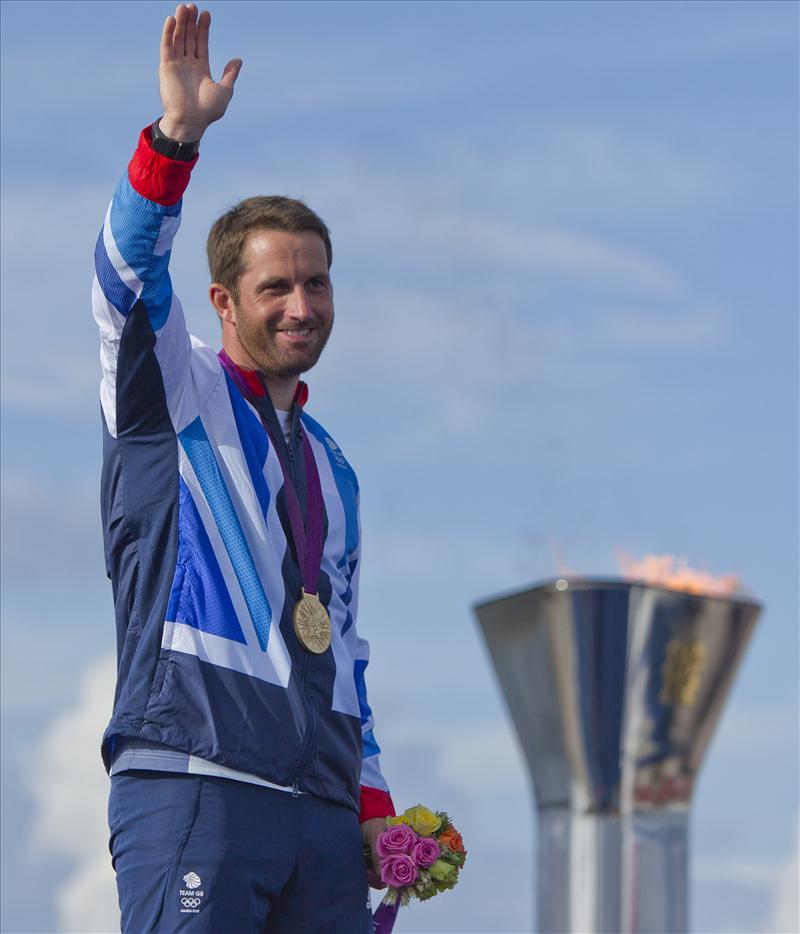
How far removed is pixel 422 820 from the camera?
5617 mm

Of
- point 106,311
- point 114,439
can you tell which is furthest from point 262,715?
point 106,311

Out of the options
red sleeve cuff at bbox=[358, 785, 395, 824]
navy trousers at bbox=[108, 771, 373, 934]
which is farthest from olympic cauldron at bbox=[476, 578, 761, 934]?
navy trousers at bbox=[108, 771, 373, 934]

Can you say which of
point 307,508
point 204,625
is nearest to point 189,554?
point 204,625

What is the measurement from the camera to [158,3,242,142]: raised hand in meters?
4.94

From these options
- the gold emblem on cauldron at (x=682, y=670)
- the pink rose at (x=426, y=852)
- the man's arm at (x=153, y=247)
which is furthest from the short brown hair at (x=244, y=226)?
the gold emblem on cauldron at (x=682, y=670)

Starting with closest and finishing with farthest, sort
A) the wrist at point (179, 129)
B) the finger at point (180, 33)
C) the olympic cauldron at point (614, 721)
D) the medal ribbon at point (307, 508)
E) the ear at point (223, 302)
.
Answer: the wrist at point (179, 129) < the finger at point (180, 33) < the medal ribbon at point (307, 508) < the ear at point (223, 302) < the olympic cauldron at point (614, 721)

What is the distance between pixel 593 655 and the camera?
1308 centimetres

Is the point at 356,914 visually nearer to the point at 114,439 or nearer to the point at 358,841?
the point at 358,841

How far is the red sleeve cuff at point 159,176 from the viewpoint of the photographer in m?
4.87

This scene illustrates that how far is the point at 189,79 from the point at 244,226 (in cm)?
83

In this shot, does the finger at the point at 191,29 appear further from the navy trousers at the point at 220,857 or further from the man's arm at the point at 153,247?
the navy trousers at the point at 220,857

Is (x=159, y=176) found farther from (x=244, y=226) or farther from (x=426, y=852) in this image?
(x=426, y=852)

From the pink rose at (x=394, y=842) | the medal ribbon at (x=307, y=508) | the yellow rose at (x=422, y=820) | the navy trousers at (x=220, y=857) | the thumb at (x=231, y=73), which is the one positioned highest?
the thumb at (x=231, y=73)

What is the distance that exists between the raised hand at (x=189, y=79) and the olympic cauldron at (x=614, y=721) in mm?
8532
